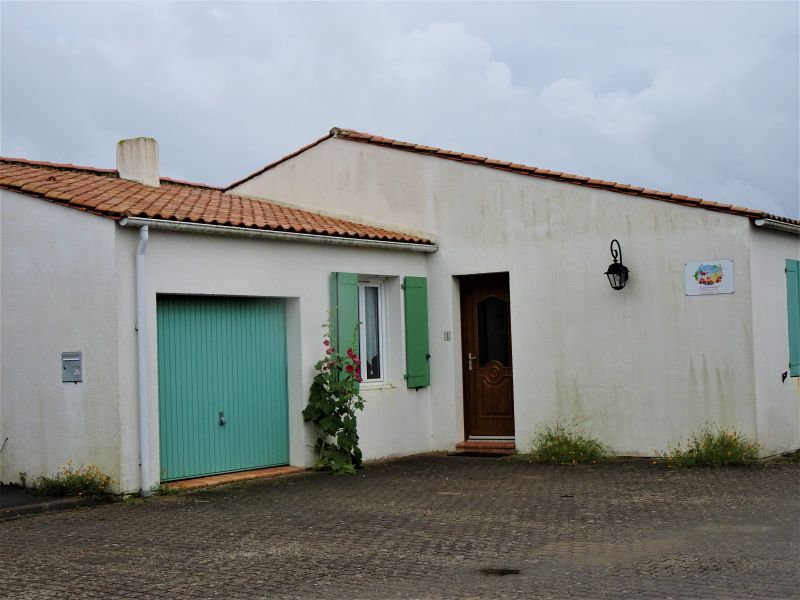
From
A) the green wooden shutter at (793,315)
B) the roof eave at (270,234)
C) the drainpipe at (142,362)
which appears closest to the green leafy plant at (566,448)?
the green wooden shutter at (793,315)

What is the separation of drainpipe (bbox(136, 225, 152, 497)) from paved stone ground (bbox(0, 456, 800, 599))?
44 centimetres

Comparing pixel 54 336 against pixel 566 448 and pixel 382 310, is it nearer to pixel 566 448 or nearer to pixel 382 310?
pixel 382 310

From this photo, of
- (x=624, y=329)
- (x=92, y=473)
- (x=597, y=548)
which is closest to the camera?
(x=597, y=548)

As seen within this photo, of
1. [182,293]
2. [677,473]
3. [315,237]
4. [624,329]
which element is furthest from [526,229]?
[182,293]

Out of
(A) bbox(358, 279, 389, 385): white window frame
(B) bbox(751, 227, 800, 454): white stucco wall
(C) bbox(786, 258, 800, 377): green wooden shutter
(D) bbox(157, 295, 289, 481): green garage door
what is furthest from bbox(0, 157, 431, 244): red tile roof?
(C) bbox(786, 258, 800, 377): green wooden shutter

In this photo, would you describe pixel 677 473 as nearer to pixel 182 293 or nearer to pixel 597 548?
pixel 597 548

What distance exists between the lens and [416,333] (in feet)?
43.2

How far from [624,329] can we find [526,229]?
184cm

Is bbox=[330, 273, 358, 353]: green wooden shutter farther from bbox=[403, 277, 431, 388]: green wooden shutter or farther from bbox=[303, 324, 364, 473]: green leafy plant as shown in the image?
bbox=[403, 277, 431, 388]: green wooden shutter

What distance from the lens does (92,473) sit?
31.6 feet

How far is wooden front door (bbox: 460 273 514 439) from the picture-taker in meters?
13.2

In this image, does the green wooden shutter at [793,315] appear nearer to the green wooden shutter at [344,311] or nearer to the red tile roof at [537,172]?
the red tile roof at [537,172]

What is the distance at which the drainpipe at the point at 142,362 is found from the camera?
9641 mm

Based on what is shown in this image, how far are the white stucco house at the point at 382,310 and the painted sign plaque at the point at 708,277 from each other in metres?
0.03
